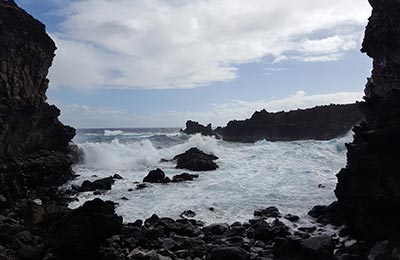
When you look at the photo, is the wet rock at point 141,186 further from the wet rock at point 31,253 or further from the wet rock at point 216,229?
the wet rock at point 31,253

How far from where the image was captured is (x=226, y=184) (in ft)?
68.8

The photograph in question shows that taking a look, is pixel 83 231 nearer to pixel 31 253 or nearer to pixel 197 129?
pixel 31 253

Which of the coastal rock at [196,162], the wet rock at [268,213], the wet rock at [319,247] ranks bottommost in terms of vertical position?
the wet rock at [268,213]

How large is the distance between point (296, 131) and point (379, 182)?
54804 millimetres

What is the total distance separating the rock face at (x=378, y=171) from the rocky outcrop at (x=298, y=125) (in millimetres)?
48728

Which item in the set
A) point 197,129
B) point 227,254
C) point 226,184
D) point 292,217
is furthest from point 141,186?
point 197,129

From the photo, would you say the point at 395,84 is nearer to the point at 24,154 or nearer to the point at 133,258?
the point at 133,258

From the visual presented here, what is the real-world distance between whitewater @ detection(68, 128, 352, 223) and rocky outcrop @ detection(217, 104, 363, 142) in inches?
1065

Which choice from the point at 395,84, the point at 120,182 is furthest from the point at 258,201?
the point at 120,182

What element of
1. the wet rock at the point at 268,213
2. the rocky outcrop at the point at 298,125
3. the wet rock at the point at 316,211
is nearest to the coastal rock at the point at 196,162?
the wet rock at the point at 268,213

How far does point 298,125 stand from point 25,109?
50827 mm

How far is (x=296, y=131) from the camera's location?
208 ft

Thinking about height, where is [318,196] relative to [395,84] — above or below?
below

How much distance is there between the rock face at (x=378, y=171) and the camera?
9.48 m
